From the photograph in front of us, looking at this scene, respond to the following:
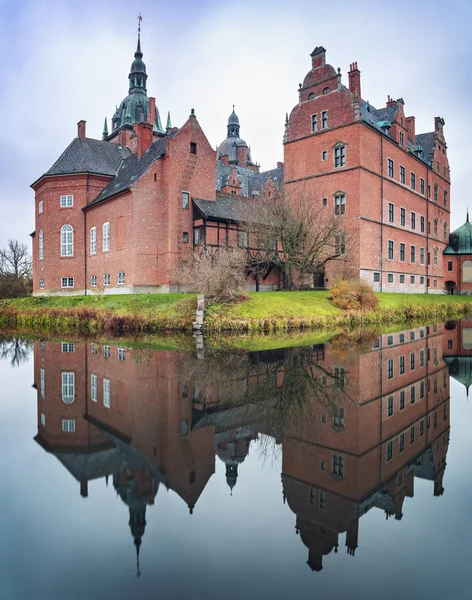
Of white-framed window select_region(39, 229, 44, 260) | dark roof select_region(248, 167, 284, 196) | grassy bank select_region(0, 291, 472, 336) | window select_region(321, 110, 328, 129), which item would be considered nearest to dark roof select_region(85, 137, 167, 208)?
white-framed window select_region(39, 229, 44, 260)

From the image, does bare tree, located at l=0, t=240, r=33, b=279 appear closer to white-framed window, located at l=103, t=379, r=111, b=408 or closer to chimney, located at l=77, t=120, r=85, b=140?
chimney, located at l=77, t=120, r=85, b=140

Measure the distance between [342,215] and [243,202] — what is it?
7.27 m

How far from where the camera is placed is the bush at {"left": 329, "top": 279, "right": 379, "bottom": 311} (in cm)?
2582

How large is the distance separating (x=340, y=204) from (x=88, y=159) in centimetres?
2056

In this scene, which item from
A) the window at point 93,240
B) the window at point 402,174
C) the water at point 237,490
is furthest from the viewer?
the window at point 402,174

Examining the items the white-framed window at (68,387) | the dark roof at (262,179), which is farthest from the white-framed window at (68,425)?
the dark roof at (262,179)

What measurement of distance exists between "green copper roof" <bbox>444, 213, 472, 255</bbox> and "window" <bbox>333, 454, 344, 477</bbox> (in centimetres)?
4766

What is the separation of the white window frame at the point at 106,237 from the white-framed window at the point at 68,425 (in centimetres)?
2777

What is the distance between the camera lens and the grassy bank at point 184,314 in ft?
70.8

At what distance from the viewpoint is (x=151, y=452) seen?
17.1 feet

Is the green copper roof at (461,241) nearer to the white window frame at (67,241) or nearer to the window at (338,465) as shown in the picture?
the white window frame at (67,241)

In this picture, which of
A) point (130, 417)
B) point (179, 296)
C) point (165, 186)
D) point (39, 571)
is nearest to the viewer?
point (39, 571)

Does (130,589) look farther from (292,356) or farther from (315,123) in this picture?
(315,123)

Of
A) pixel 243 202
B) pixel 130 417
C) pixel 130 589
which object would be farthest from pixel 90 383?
pixel 243 202
